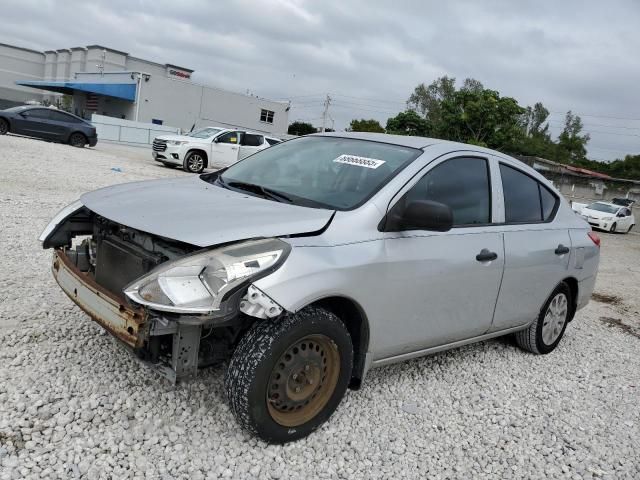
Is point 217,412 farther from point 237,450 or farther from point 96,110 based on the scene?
point 96,110

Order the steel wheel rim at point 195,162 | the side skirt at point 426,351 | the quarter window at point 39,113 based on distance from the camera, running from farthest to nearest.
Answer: the quarter window at point 39,113
the steel wheel rim at point 195,162
the side skirt at point 426,351

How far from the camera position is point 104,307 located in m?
2.86

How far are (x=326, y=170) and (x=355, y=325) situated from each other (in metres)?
1.11

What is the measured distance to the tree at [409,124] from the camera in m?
45.3

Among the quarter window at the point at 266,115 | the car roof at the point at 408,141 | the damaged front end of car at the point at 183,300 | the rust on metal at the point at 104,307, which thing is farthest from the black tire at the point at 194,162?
the quarter window at the point at 266,115

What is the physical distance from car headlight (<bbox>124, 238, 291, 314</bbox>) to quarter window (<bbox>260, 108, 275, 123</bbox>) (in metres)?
49.5

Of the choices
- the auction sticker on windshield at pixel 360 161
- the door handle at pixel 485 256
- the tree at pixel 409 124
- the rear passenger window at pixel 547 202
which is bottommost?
the door handle at pixel 485 256

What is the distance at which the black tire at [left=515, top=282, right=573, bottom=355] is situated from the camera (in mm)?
4816

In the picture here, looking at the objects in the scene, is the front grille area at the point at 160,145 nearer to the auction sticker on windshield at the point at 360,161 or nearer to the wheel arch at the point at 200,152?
the wheel arch at the point at 200,152

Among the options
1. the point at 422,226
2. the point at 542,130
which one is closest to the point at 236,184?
the point at 422,226

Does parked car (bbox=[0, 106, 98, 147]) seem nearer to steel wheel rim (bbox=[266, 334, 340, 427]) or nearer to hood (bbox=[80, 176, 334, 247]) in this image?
hood (bbox=[80, 176, 334, 247])

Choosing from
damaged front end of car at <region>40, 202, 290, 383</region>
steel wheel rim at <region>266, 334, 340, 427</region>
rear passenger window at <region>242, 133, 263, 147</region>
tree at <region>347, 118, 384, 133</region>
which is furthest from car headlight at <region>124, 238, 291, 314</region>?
tree at <region>347, 118, 384, 133</region>

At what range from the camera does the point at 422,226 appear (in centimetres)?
318

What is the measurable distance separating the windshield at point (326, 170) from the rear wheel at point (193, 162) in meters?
14.5
